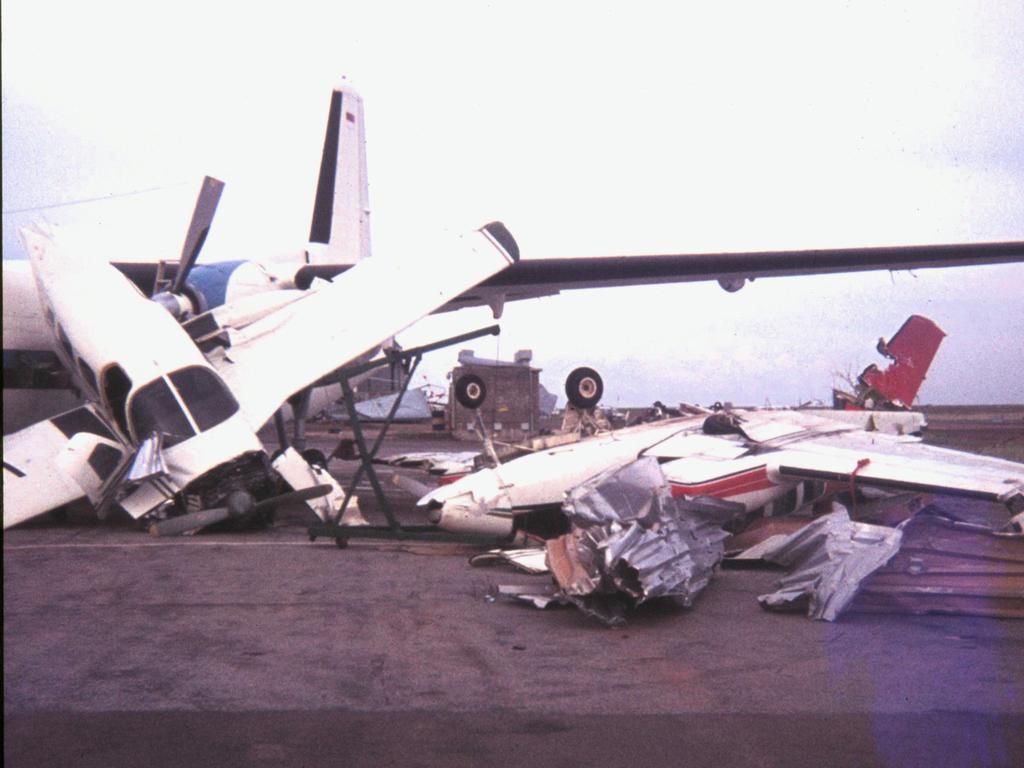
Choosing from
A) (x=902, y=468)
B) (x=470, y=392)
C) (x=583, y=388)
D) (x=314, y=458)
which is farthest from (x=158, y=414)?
(x=470, y=392)

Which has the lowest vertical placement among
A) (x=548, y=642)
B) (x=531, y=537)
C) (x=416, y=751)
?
(x=531, y=537)

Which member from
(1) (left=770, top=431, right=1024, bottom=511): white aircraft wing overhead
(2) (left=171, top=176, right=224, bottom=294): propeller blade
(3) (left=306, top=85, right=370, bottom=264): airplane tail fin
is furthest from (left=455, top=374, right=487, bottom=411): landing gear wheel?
(1) (left=770, top=431, right=1024, bottom=511): white aircraft wing overhead

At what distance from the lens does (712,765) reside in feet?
13.8

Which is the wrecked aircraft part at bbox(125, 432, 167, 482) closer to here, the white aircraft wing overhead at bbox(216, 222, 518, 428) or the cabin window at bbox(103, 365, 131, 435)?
the cabin window at bbox(103, 365, 131, 435)

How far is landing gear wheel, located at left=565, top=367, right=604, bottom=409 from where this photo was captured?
1956 cm

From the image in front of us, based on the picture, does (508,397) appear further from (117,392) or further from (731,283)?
(117,392)

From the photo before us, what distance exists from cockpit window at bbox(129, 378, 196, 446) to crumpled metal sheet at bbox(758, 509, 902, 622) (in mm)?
6733

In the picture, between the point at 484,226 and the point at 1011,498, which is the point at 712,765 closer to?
the point at 1011,498

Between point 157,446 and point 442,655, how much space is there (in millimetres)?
6158

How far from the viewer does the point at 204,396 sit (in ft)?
38.4

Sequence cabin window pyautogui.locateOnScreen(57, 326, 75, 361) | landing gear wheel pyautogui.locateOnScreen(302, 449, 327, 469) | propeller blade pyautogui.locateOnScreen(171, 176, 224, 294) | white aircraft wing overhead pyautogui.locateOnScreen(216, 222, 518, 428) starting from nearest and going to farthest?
cabin window pyautogui.locateOnScreen(57, 326, 75, 361) → white aircraft wing overhead pyautogui.locateOnScreen(216, 222, 518, 428) → landing gear wheel pyautogui.locateOnScreen(302, 449, 327, 469) → propeller blade pyautogui.locateOnScreen(171, 176, 224, 294)

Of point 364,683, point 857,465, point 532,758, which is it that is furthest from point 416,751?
point 857,465

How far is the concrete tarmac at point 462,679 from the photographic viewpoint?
4.39 meters

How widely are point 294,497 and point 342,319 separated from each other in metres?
3.88
